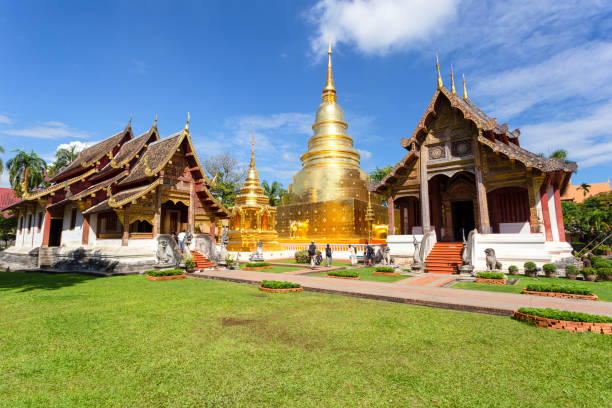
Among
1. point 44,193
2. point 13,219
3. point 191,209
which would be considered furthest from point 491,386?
point 13,219

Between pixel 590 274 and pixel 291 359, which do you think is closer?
pixel 291 359

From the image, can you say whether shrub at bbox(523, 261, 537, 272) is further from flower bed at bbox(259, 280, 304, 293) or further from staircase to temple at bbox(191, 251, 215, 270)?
staircase to temple at bbox(191, 251, 215, 270)

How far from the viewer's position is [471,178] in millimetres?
17766

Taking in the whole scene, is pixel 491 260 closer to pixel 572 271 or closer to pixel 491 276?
pixel 491 276

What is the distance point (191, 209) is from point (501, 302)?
582 inches

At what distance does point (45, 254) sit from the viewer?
16.9 meters

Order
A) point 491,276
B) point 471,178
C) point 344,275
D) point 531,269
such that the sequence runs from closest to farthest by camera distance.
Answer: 1. point 491,276
2. point 344,275
3. point 531,269
4. point 471,178

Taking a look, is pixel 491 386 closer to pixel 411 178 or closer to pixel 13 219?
pixel 411 178

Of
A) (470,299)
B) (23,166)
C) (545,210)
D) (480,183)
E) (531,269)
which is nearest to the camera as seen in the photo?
(470,299)

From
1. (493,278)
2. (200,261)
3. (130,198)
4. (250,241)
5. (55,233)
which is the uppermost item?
(130,198)

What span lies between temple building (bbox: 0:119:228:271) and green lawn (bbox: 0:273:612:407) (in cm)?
846

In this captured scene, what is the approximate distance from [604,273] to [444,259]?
17.7 feet

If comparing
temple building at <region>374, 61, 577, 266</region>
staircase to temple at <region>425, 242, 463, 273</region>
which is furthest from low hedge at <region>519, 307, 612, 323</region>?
temple building at <region>374, 61, 577, 266</region>

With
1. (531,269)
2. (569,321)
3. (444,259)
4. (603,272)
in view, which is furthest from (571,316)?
(444,259)
